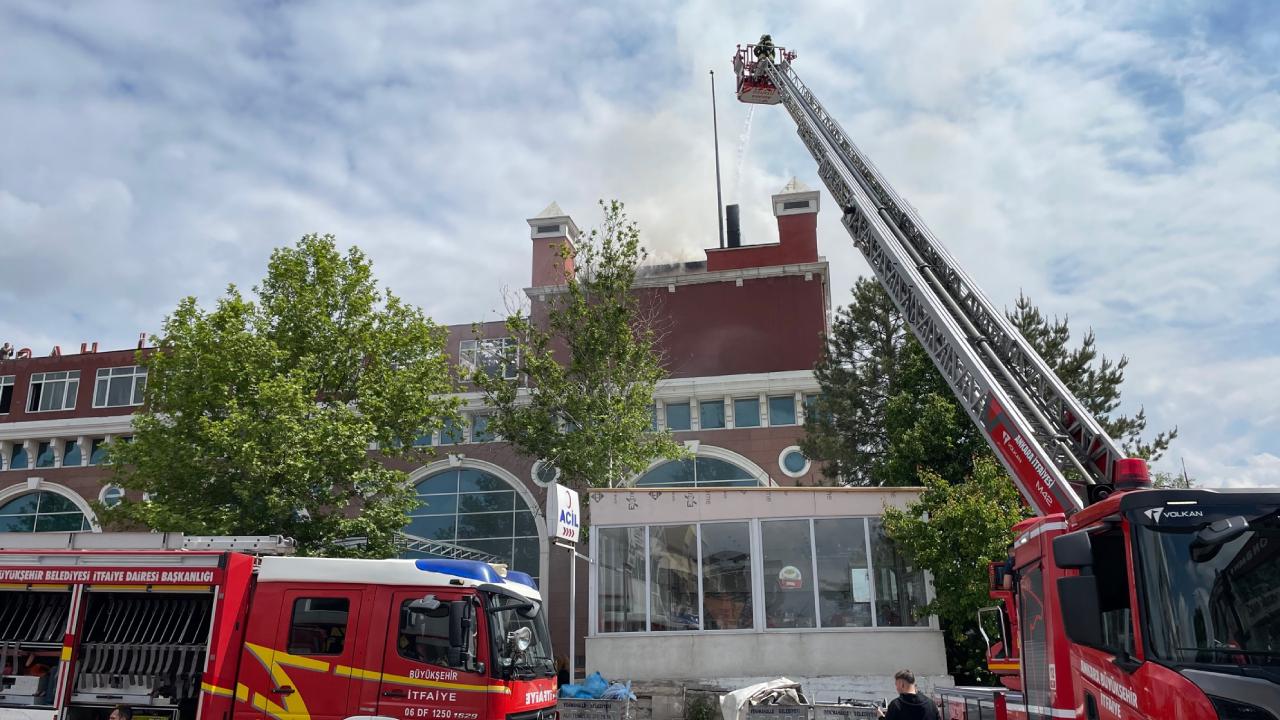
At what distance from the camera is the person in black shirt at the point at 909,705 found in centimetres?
934

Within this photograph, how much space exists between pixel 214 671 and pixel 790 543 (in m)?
12.5

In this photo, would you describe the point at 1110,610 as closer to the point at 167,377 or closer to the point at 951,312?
the point at 951,312

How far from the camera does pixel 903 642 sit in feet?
62.1

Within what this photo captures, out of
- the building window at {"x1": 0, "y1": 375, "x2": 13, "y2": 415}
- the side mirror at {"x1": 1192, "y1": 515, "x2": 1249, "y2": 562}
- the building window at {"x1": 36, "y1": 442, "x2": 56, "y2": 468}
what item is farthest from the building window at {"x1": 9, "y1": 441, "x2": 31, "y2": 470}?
the side mirror at {"x1": 1192, "y1": 515, "x2": 1249, "y2": 562}

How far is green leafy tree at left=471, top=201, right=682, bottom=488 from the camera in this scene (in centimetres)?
2462

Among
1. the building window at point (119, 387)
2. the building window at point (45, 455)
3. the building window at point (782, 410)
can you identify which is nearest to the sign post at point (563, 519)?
the building window at point (782, 410)

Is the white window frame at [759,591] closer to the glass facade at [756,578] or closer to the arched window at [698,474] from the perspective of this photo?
the glass facade at [756,578]

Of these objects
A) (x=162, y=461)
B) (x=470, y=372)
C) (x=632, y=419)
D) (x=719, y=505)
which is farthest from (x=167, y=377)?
(x=719, y=505)

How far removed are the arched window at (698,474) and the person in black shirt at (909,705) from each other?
77.3ft

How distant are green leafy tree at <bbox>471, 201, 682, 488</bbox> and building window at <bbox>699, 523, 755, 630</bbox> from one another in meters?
4.94

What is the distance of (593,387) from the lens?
83.8 feet

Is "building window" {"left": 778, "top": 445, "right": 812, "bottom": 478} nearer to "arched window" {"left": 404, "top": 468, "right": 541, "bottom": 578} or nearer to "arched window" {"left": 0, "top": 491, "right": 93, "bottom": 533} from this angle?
"arched window" {"left": 404, "top": 468, "right": 541, "bottom": 578}

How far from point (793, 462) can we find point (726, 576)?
13748 millimetres

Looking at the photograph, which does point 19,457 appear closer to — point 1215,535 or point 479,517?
point 479,517
